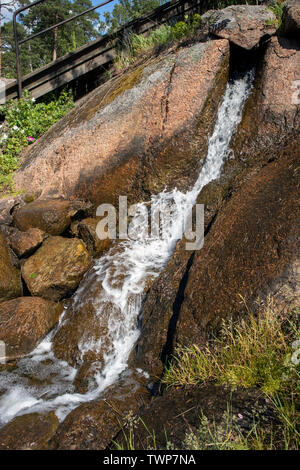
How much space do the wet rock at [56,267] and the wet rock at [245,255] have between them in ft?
7.01

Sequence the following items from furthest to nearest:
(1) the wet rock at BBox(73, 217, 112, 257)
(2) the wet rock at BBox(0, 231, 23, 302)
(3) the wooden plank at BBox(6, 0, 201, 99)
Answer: (3) the wooden plank at BBox(6, 0, 201, 99) < (1) the wet rock at BBox(73, 217, 112, 257) < (2) the wet rock at BBox(0, 231, 23, 302)

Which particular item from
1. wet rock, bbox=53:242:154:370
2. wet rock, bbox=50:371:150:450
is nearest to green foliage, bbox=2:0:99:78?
wet rock, bbox=53:242:154:370

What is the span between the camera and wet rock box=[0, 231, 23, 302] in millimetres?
4918

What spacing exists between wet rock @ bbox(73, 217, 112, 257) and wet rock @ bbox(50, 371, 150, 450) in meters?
2.56

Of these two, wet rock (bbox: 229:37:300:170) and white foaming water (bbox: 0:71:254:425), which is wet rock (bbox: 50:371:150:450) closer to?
white foaming water (bbox: 0:71:254:425)

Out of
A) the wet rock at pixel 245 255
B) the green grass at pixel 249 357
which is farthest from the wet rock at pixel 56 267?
the green grass at pixel 249 357

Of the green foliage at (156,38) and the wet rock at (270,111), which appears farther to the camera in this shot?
the green foliage at (156,38)

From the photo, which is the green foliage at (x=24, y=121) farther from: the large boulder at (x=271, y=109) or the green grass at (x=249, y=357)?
the green grass at (x=249, y=357)

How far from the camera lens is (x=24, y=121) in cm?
847

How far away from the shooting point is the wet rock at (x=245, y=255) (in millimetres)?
3029

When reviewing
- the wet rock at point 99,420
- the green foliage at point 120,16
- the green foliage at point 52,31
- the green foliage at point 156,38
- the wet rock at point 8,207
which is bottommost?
the wet rock at point 99,420

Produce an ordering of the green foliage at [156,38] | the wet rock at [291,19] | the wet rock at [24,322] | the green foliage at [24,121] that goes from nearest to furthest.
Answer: the wet rock at [24,322]
the wet rock at [291,19]
the green foliage at [156,38]
the green foliage at [24,121]

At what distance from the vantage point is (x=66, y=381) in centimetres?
391

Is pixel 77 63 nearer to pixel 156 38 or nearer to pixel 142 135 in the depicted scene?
pixel 156 38
